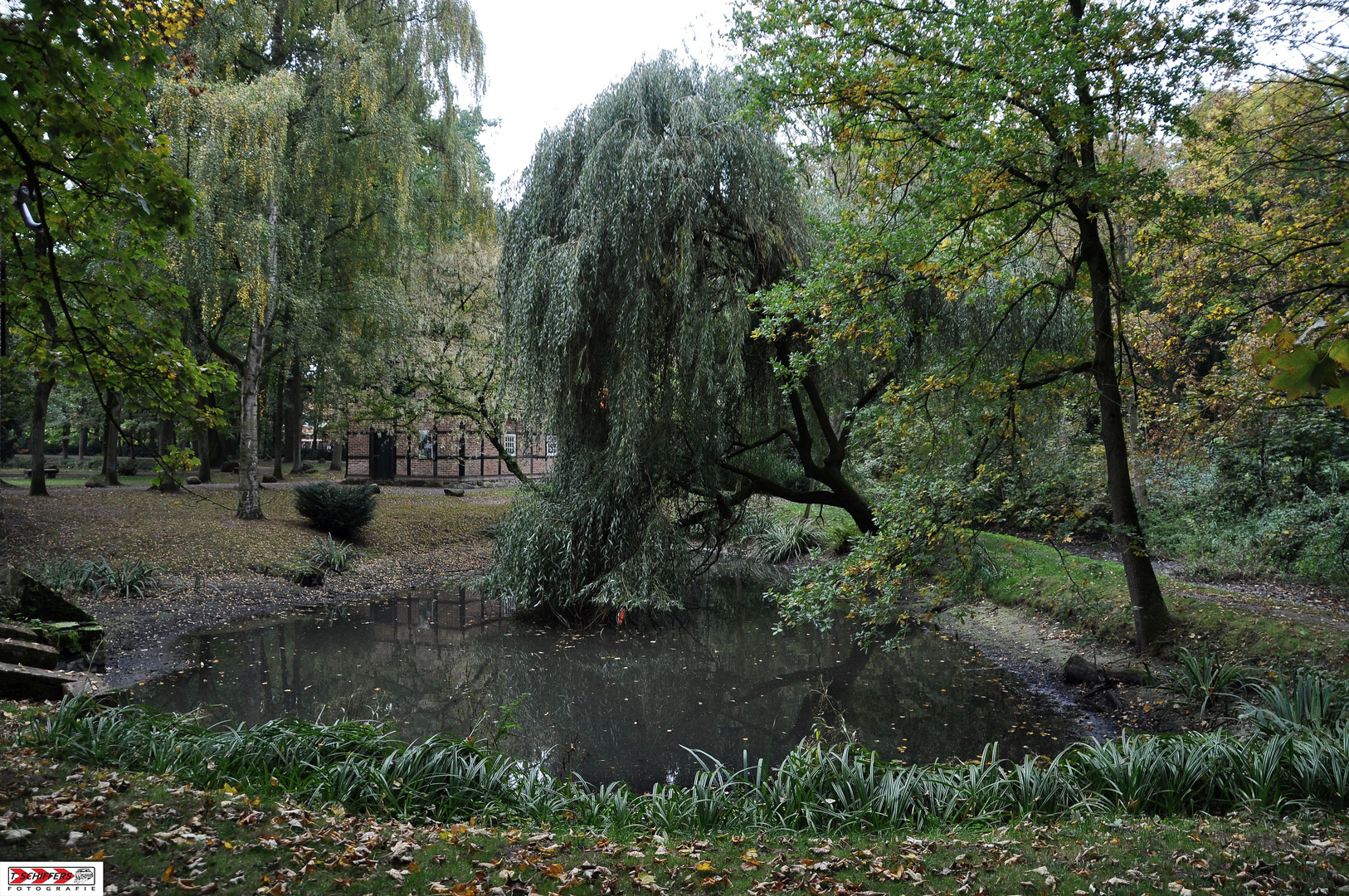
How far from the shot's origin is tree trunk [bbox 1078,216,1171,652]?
6.86m

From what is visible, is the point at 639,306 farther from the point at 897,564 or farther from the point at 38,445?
the point at 38,445

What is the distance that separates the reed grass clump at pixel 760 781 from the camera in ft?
13.9

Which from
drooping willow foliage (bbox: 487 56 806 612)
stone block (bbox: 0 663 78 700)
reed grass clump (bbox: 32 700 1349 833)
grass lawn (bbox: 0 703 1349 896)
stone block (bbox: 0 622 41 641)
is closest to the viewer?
grass lawn (bbox: 0 703 1349 896)

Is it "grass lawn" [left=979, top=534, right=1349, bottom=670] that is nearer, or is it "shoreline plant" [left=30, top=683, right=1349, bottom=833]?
"shoreline plant" [left=30, top=683, right=1349, bottom=833]

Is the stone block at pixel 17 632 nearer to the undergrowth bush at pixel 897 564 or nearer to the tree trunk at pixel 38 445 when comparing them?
the undergrowth bush at pixel 897 564

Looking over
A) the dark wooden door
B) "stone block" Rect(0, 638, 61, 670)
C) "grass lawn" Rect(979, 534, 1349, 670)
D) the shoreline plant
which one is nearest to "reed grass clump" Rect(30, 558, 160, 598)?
"stone block" Rect(0, 638, 61, 670)

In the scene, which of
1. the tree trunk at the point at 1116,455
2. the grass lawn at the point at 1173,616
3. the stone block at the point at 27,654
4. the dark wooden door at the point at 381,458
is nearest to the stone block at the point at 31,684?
the stone block at the point at 27,654

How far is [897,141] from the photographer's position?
6766mm

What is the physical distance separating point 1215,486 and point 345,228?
51.8ft

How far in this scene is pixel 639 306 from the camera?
8500mm

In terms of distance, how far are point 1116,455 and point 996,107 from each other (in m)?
3.26

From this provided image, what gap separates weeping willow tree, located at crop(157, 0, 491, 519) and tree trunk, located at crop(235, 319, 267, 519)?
0.03 meters

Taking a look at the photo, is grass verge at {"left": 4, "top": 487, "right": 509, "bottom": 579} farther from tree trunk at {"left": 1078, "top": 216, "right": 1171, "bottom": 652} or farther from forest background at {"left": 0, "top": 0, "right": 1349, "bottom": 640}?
tree trunk at {"left": 1078, "top": 216, "right": 1171, "bottom": 652}

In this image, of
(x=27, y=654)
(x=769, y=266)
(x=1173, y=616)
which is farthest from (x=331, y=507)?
(x=1173, y=616)
